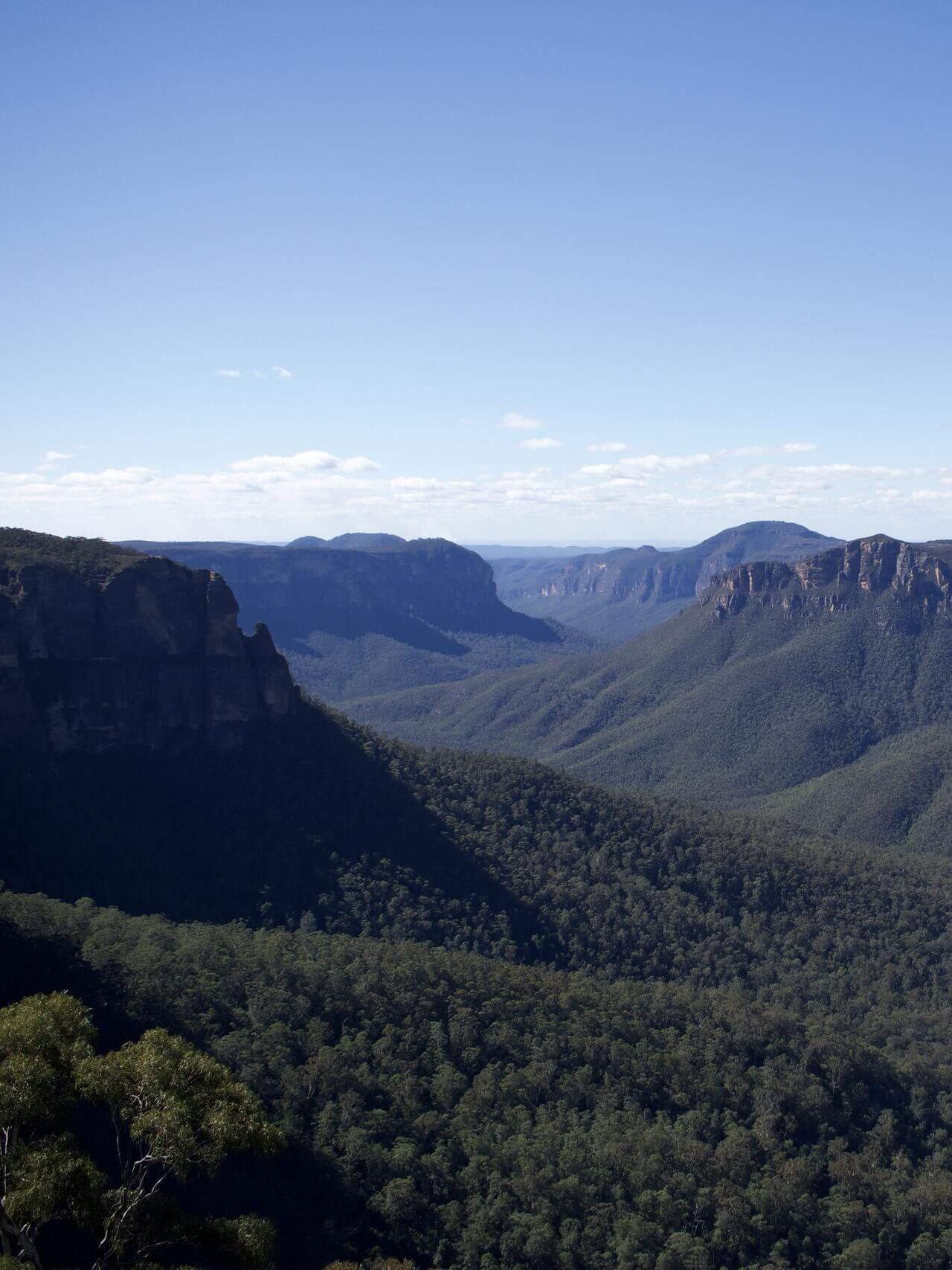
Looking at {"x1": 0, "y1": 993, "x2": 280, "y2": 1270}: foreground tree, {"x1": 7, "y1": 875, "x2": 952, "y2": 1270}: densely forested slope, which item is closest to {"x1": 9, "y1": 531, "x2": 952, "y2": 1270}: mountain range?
{"x1": 7, "y1": 875, "x2": 952, "y2": 1270}: densely forested slope

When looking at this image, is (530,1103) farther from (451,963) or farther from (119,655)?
(119,655)

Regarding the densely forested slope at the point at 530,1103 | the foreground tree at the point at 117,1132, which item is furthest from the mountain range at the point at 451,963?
the foreground tree at the point at 117,1132

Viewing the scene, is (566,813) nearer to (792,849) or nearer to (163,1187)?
(792,849)

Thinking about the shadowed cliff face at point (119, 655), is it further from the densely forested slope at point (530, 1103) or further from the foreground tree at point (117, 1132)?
the foreground tree at point (117, 1132)

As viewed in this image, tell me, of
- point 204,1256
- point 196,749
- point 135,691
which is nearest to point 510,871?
point 196,749

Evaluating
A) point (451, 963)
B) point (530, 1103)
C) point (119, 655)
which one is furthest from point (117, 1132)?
point (119, 655)

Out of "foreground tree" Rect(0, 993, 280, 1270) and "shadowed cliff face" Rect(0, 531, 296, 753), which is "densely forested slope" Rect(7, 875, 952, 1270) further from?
"shadowed cliff face" Rect(0, 531, 296, 753)
